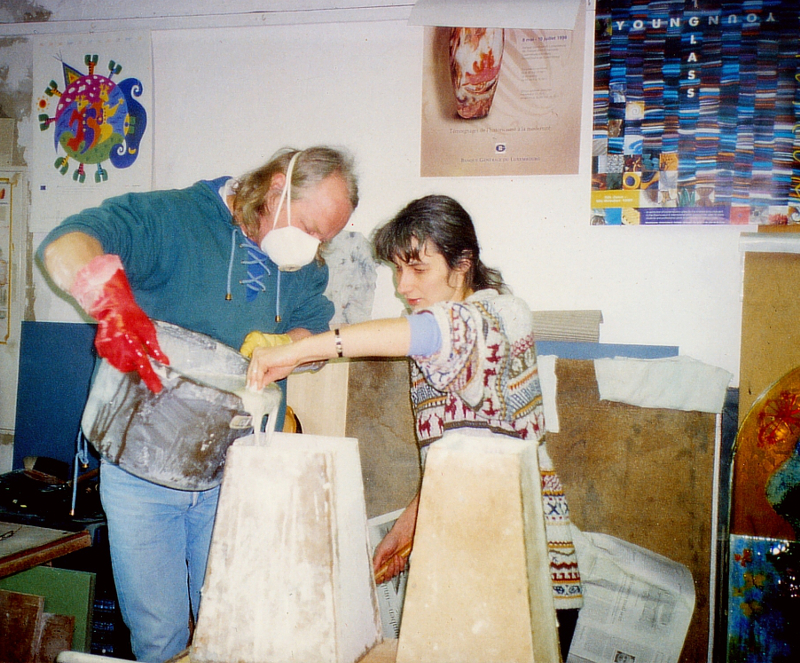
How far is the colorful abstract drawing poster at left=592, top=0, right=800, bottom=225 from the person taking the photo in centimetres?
155

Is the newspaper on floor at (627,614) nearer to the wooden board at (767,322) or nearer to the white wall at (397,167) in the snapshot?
the wooden board at (767,322)

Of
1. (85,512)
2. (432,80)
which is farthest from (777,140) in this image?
(85,512)

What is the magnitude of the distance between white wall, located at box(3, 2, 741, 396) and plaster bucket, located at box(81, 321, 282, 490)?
0.99m

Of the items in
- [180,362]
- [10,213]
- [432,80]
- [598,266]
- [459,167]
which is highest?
[432,80]

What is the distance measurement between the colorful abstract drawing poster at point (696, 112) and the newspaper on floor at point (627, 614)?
40.7 inches

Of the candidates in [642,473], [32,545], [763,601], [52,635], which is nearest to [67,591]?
[52,635]

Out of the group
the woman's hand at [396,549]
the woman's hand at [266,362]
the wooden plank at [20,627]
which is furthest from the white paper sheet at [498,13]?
the wooden plank at [20,627]

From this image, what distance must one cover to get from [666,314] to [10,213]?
7.93 feet

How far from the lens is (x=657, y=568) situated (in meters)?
1.47

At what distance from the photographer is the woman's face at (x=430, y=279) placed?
126cm

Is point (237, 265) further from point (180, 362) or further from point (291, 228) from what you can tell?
point (180, 362)

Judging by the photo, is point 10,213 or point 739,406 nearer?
point 739,406

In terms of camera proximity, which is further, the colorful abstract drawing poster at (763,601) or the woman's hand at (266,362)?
the colorful abstract drawing poster at (763,601)

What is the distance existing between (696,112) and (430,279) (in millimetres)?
1048
